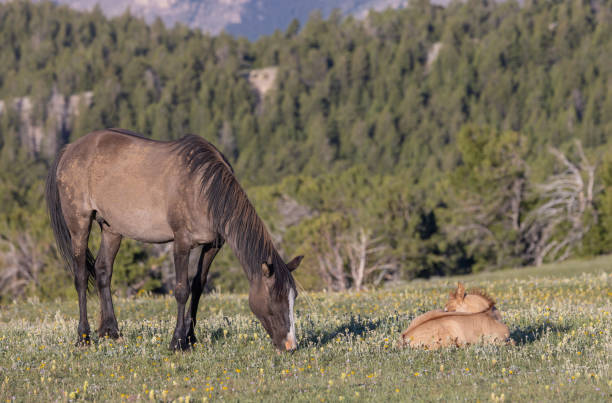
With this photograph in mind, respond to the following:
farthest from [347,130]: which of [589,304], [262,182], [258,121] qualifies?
[589,304]

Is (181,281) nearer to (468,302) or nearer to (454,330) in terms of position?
(454,330)

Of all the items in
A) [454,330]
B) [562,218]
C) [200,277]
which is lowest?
[562,218]

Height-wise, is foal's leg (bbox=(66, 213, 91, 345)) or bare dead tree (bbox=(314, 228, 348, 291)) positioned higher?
foal's leg (bbox=(66, 213, 91, 345))

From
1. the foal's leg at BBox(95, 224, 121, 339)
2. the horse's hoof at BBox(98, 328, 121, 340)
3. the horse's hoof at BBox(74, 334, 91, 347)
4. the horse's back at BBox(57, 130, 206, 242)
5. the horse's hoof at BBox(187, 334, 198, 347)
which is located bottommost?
the horse's hoof at BBox(98, 328, 121, 340)

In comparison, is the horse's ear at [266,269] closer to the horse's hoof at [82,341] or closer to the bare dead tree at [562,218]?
the horse's hoof at [82,341]

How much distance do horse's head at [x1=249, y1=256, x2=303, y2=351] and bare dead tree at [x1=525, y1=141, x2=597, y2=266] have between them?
53.3 m

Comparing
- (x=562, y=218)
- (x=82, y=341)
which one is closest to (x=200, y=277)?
(x=82, y=341)

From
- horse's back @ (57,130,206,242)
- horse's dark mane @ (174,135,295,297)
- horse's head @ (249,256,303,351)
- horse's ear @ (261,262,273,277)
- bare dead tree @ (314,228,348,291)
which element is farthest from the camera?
bare dead tree @ (314,228,348,291)

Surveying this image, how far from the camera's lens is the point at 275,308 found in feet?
28.3

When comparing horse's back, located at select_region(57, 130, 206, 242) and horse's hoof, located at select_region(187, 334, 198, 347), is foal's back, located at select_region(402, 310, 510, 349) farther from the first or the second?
horse's back, located at select_region(57, 130, 206, 242)

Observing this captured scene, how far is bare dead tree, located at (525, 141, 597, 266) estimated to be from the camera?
59781 mm

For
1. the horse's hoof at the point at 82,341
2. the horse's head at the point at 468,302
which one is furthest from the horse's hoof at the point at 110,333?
the horse's head at the point at 468,302

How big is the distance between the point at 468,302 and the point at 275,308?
2.80m

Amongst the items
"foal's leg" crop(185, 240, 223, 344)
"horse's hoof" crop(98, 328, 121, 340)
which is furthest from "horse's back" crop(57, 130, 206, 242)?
"horse's hoof" crop(98, 328, 121, 340)
